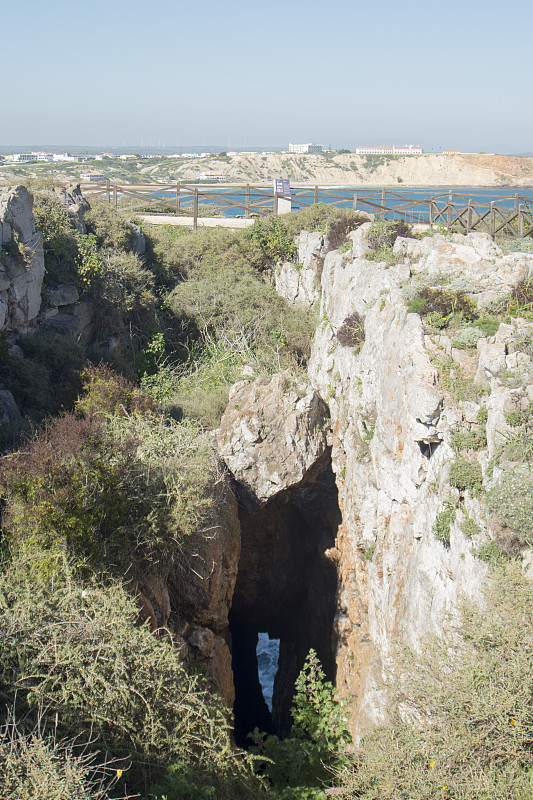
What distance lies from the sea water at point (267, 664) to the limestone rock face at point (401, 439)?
5.94 m

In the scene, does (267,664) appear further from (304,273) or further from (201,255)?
(201,255)

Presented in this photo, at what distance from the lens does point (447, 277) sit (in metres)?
11.2

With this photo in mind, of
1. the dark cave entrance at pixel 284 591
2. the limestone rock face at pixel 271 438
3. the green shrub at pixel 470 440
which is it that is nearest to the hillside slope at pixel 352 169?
the dark cave entrance at pixel 284 591

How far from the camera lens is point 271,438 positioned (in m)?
13.4

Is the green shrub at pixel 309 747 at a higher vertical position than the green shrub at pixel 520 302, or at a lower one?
lower

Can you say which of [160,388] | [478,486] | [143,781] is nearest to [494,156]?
[160,388]

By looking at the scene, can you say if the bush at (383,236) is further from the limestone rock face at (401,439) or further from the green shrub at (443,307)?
the green shrub at (443,307)

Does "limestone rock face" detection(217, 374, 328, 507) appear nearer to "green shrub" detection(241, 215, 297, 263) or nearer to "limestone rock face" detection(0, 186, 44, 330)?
"limestone rock face" detection(0, 186, 44, 330)

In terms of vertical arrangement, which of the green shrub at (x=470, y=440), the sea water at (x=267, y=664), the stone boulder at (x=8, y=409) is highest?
the green shrub at (x=470, y=440)

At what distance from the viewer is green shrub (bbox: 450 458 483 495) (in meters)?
8.10

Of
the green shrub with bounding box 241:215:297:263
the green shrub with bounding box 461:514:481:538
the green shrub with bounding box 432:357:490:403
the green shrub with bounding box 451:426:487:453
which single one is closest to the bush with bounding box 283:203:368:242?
the green shrub with bounding box 241:215:297:263

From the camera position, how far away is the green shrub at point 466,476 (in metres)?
8.10

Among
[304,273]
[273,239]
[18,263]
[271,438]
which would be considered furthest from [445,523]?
[273,239]

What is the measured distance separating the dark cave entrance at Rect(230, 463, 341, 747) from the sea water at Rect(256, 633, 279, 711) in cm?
91
